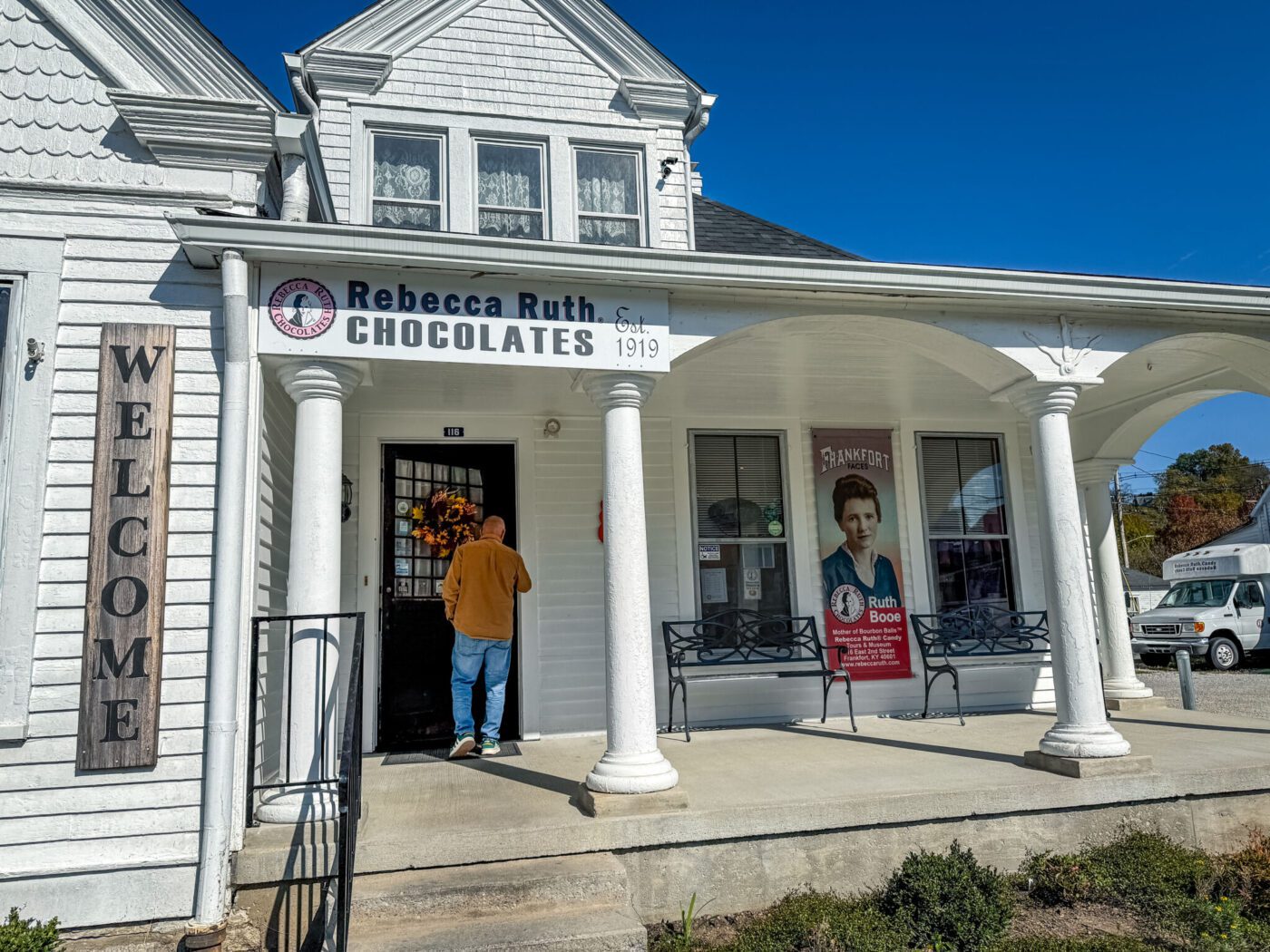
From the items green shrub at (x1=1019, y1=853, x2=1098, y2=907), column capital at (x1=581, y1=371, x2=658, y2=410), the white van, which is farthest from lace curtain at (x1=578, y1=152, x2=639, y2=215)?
the white van

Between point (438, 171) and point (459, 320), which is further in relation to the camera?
point (438, 171)

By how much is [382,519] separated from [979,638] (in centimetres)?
527

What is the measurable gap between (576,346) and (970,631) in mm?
4899

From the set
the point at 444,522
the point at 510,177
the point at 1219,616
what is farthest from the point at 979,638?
the point at 1219,616

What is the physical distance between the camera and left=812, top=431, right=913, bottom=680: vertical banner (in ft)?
24.7

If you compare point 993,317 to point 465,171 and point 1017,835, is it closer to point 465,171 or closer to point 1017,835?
point 1017,835

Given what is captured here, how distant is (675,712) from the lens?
22.9 feet

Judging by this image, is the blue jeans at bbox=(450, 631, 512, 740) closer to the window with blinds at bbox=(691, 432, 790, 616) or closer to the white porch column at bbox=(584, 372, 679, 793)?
the white porch column at bbox=(584, 372, 679, 793)

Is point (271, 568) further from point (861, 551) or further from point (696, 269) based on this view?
point (861, 551)

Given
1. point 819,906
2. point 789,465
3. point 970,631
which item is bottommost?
point 819,906

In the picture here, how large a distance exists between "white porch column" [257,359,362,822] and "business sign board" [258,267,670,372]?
0.21 meters

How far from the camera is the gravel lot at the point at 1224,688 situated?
10.3 metres

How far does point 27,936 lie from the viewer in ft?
11.5

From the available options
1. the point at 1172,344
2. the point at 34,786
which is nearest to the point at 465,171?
the point at 34,786
